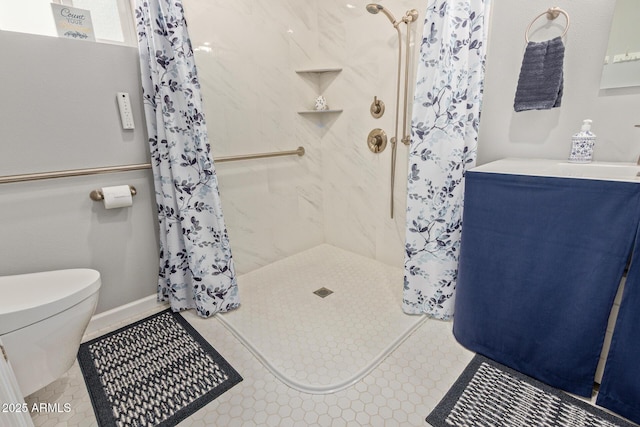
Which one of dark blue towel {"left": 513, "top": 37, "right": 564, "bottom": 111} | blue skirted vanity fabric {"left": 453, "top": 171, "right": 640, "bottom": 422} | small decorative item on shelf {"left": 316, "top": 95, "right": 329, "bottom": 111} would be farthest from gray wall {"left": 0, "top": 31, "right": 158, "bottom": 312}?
dark blue towel {"left": 513, "top": 37, "right": 564, "bottom": 111}

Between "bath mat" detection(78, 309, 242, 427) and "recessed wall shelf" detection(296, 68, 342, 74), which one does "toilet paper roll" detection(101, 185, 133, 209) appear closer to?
"bath mat" detection(78, 309, 242, 427)

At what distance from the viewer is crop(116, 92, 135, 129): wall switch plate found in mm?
1616

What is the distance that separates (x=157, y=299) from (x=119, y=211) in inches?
23.9

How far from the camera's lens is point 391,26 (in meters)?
2.02

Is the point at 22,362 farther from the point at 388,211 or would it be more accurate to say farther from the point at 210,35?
the point at 388,211

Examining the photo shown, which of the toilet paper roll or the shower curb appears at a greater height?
the toilet paper roll

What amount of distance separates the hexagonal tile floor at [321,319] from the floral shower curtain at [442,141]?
290 millimetres

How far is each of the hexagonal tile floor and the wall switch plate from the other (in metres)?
1.21

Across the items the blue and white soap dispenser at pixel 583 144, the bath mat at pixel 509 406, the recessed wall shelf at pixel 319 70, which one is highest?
the recessed wall shelf at pixel 319 70

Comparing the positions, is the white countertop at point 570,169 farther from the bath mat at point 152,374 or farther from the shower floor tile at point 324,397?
the bath mat at point 152,374

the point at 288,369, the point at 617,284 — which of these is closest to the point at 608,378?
the point at 617,284

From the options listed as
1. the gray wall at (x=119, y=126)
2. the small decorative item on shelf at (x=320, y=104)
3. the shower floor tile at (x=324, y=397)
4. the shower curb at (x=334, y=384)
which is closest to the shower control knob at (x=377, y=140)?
the gray wall at (x=119, y=126)

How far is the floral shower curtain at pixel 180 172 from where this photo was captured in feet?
5.02

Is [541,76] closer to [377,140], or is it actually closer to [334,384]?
[377,140]
